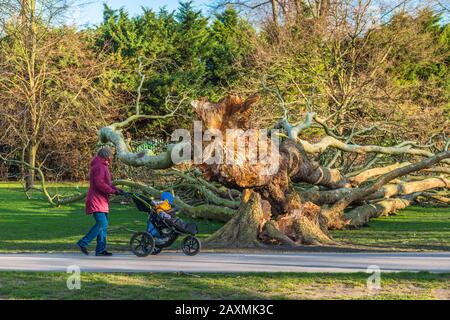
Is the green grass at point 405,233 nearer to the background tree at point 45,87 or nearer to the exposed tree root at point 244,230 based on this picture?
the exposed tree root at point 244,230

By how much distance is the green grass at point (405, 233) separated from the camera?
13094 millimetres

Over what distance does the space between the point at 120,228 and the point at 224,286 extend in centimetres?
887

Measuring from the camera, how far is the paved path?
9.61 metres

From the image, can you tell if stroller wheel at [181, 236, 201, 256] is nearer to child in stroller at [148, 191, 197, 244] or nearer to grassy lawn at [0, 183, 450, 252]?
child in stroller at [148, 191, 197, 244]

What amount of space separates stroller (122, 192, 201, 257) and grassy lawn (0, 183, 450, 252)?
1.23 m

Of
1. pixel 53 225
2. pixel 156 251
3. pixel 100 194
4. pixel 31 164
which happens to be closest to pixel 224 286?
pixel 156 251

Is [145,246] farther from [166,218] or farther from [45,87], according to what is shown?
[45,87]

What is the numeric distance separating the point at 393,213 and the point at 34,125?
14355mm

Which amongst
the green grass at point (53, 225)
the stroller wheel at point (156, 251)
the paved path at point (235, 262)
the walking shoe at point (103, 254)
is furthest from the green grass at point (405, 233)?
the walking shoe at point (103, 254)

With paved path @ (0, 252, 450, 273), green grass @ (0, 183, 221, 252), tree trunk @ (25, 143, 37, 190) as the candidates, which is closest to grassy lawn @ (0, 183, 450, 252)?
green grass @ (0, 183, 221, 252)

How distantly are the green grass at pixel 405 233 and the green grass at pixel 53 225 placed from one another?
3.60m

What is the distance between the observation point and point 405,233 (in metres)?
15.6

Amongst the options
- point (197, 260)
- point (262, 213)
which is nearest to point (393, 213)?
point (262, 213)
